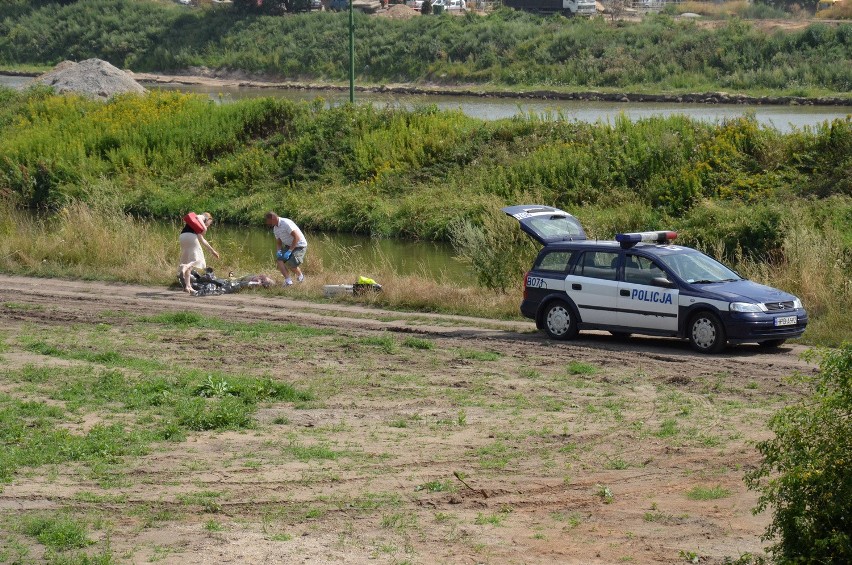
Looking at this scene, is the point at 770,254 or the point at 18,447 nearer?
the point at 18,447

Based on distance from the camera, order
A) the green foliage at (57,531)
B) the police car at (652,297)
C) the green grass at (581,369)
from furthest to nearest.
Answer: the police car at (652,297), the green grass at (581,369), the green foliage at (57,531)

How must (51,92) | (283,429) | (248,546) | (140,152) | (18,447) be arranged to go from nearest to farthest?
1. (248,546)
2. (18,447)
3. (283,429)
4. (140,152)
5. (51,92)

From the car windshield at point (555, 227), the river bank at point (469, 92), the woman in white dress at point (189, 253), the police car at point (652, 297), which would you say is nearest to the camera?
the police car at point (652, 297)

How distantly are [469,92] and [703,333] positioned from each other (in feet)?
183

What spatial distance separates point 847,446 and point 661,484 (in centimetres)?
349

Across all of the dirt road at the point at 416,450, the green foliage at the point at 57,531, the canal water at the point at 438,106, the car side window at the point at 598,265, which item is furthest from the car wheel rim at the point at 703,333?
the green foliage at the point at 57,531

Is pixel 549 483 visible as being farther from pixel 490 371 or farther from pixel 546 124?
pixel 546 124

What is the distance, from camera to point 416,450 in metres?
12.1

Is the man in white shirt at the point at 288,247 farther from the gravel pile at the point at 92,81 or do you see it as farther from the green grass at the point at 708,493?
the gravel pile at the point at 92,81

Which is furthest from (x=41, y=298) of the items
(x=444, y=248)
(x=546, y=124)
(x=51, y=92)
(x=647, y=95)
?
(x=647, y=95)

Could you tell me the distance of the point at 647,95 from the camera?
63.8 meters

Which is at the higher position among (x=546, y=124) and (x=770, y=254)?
(x=546, y=124)

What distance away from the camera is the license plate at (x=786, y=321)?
56.5 feet

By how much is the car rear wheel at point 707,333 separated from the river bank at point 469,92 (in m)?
41.7
